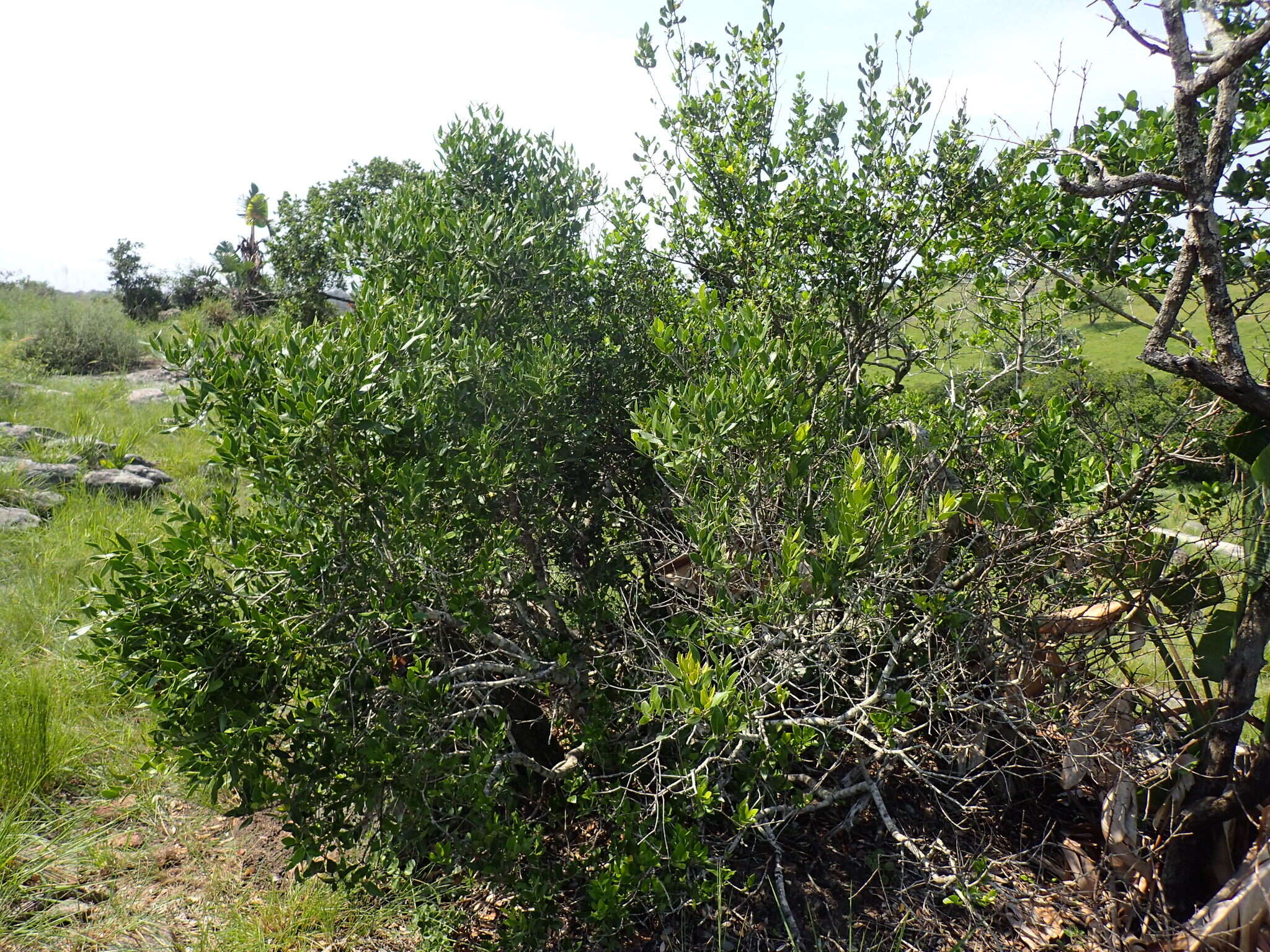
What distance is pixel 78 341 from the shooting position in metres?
15.0

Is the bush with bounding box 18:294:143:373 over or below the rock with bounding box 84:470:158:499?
over

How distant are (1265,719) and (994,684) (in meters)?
1.22

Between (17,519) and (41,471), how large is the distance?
125 cm

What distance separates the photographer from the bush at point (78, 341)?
14.5 m

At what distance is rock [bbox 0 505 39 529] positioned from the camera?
20.3ft

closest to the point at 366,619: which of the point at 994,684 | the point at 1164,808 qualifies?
the point at 994,684

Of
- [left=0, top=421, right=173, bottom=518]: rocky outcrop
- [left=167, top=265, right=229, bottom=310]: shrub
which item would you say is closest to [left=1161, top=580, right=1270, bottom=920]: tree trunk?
[left=0, top=421, right=173, bottom=518]: rocky outcrop

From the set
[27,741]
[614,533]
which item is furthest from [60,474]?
[614,533]

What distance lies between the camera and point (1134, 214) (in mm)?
3365

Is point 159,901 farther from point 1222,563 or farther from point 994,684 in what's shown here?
point 1222,563

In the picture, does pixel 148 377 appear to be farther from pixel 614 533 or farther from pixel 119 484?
pixel 614 533

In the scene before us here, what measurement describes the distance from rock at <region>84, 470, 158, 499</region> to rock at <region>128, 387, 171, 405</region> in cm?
452

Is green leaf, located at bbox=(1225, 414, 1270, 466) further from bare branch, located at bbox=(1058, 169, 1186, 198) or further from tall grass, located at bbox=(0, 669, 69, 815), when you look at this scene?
tall grass, located at bbox=(0, 669, 69, 815)

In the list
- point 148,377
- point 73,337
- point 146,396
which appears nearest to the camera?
point 146,396
